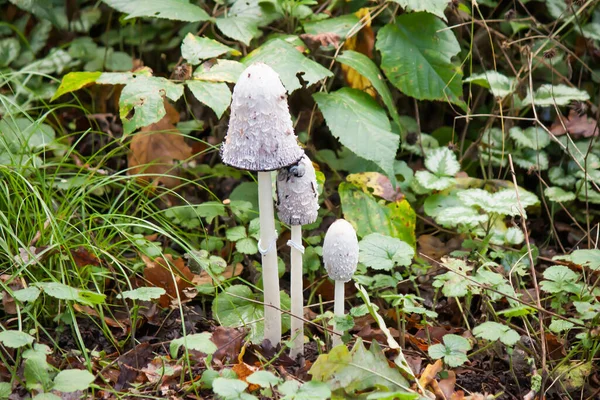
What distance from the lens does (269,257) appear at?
2293mm

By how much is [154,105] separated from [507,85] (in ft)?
5.78

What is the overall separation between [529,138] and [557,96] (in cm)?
24

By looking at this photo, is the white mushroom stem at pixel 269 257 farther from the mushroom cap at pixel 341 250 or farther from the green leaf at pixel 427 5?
the green leaf at pixel 427 5

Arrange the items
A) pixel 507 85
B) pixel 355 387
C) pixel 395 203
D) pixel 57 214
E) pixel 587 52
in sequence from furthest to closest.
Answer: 1. pixel 587 52
2. pixel 507 85
3. pixel 395 203
4. pixel 57 214
5. pixel 355 387

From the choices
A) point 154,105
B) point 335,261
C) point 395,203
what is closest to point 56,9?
point 154,105

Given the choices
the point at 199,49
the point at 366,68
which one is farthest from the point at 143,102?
the point at 366,68

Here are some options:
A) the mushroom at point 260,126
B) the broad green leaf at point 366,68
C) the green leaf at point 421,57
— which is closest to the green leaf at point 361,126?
the broad green leaf at point 366,68

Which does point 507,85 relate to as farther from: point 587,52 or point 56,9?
point 56,9

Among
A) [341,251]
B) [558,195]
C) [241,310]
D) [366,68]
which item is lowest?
[241,310]

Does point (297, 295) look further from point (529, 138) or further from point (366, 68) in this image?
point (529, 138)

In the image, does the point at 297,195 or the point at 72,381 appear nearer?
the point at 72,381

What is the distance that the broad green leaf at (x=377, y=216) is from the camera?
3.00 m

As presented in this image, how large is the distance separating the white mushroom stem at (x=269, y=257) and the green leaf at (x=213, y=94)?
497 millimetres

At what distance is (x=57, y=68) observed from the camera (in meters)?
3.88
